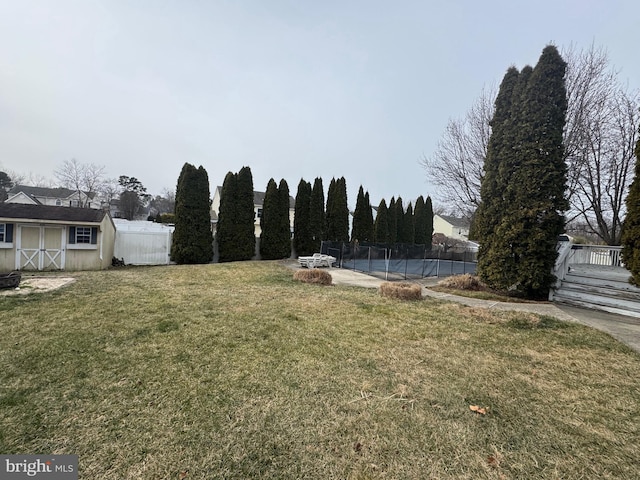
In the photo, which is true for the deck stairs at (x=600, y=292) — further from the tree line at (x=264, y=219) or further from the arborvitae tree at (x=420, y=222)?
the arborvitae tree at (x=420, y=222)

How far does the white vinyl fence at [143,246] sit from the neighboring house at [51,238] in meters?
1.63

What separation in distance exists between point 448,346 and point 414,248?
12.7 meters

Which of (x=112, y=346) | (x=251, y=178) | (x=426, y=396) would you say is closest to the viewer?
(x=426, y=396)

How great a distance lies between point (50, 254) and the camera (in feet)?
39.9

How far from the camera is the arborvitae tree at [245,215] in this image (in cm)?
1762

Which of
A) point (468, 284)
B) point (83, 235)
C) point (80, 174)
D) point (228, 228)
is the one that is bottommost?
point (468, 284)

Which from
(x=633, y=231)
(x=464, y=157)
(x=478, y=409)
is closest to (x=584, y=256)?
(x=633, y=231)

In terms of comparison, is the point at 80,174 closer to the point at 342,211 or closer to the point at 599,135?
the point at 342,211

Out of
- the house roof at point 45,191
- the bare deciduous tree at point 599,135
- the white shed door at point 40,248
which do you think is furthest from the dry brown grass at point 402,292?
the house roof at point 45,191

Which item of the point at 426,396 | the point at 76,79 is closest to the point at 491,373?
Answer: the point at 426,396

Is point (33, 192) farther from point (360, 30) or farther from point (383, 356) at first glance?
point (383, 356)

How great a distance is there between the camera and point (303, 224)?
20234mm

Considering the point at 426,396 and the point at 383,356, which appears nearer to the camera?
the point at 426,396

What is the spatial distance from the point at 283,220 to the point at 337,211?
4864 millimetres
